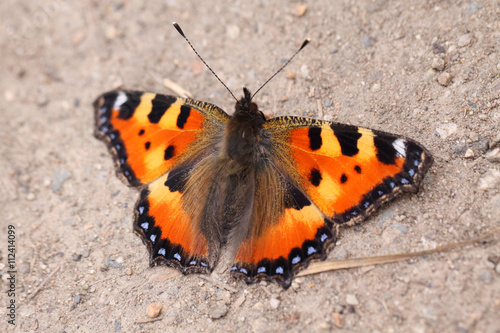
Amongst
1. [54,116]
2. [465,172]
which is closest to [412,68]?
[465,172]

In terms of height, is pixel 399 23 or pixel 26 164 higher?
pixel 26 164

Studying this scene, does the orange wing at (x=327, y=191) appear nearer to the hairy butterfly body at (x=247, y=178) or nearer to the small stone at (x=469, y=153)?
the hairy butterfly body at (x=247, y=178)

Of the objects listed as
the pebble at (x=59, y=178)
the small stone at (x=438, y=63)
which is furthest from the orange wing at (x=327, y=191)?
the pebble at (x=59, y=178)

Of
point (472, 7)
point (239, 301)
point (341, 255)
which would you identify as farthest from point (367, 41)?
point (239, 301)

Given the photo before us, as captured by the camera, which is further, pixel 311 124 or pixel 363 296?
pixel 311 124

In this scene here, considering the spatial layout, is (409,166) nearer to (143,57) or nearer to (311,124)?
(311,124)

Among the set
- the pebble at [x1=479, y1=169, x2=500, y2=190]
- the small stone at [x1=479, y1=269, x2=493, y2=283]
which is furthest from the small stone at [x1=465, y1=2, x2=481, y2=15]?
the small stone at [x1=479, y1=269, x2=493, y2=283]

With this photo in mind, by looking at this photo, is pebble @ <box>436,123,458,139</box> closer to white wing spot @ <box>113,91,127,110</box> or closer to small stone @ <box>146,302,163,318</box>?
small stone @ <box>146,302,163,318</box>
